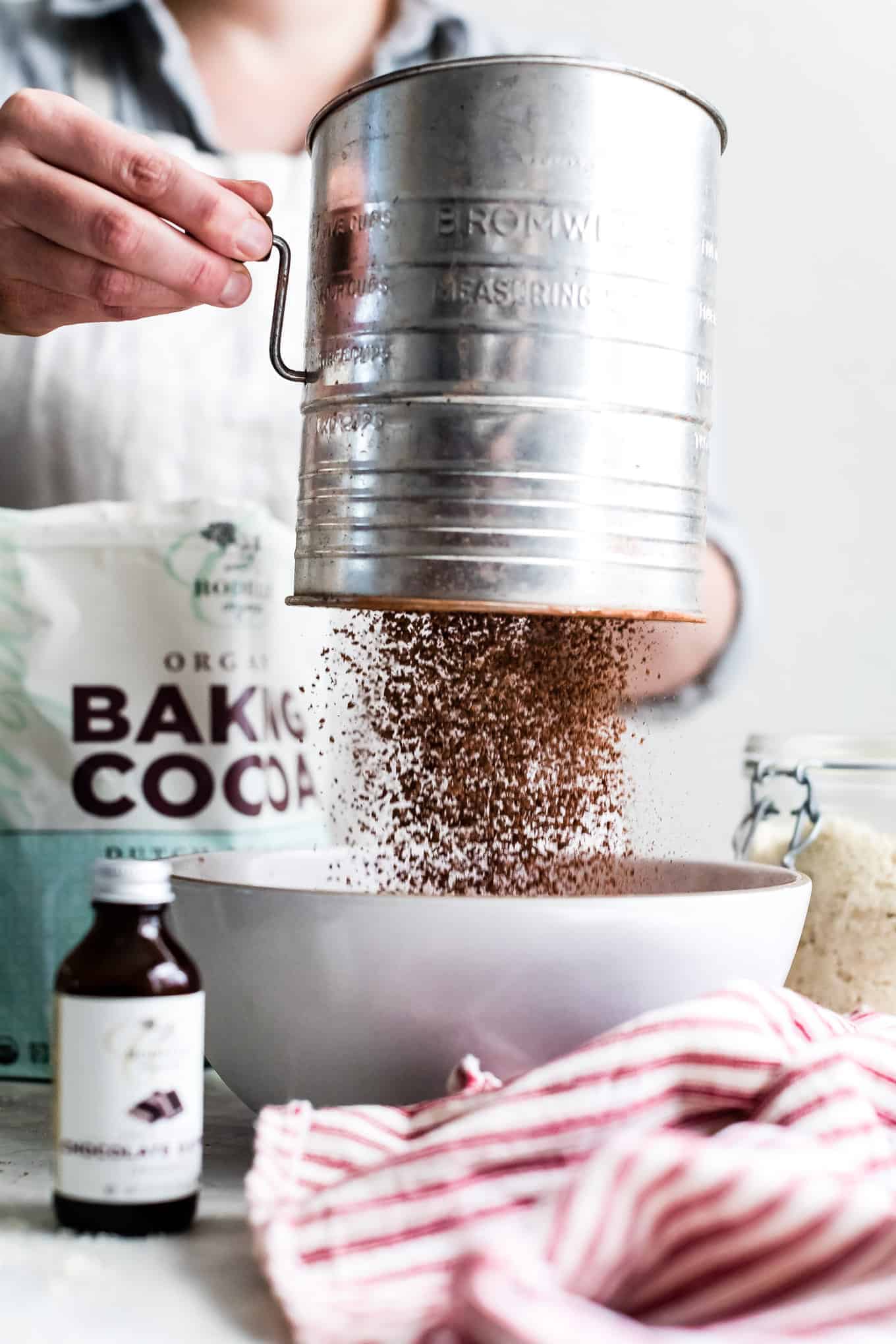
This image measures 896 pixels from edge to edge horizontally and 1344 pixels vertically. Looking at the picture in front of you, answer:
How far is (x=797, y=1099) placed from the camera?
0.51 meters

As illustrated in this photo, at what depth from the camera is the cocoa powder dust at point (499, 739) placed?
751mm

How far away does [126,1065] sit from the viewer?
0.52m

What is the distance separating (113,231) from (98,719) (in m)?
0.33

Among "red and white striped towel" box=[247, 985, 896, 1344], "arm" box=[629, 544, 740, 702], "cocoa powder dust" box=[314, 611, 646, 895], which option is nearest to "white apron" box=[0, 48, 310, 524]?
"arm" box=[629, 544, 740, 702]

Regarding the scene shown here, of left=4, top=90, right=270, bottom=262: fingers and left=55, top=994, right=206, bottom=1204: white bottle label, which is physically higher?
left=4, top=90, right=270, bottom=262: fingers

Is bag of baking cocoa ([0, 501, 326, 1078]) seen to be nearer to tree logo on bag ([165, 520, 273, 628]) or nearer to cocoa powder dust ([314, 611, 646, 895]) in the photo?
tree logo on bag ([165, 520, 273, 628])

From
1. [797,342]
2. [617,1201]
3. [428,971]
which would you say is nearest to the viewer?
[617,1201]

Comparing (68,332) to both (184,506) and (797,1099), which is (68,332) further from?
(797,1099)

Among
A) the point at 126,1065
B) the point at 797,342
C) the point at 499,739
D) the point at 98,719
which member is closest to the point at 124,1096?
the point at 126,1065

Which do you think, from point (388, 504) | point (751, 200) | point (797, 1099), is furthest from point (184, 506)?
point (751, 200)

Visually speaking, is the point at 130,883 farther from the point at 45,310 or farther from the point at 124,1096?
the point at 45,310

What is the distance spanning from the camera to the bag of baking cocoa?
36.5 inches

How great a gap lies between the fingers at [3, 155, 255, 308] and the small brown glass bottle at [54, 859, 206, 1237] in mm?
361

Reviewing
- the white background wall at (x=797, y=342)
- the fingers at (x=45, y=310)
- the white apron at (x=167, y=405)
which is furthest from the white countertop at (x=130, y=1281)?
the white background wall at (x=797, y=342)
